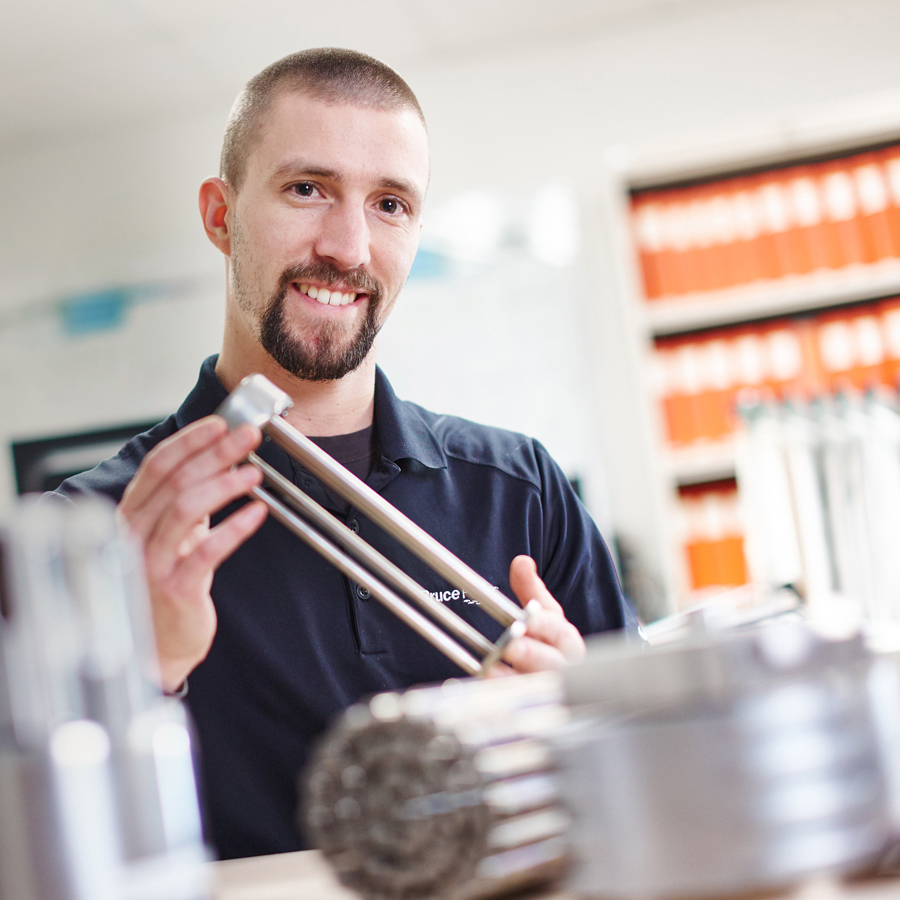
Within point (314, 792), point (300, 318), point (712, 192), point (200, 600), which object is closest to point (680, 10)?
point (712, 192)

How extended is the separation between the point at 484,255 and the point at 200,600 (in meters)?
3.51

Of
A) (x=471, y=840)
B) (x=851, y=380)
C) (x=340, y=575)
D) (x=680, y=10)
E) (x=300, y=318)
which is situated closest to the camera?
(x=471, y=840)

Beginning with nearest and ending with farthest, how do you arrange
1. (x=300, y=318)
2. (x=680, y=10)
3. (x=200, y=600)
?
1. (x=200, y=600)
2. (x=300, y=318)
3. (x=680, y=10)

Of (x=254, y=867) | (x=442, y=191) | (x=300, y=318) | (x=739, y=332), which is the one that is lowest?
(x=254, y=867)

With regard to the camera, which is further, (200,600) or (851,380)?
(851,380)

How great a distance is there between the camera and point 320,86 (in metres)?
1.37

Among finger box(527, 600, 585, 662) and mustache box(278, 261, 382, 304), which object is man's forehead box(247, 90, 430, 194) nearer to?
mustache box(278, 261, 382, 304)

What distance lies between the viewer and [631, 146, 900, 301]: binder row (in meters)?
3.32

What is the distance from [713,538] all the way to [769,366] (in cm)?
58

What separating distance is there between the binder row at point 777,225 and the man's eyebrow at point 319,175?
2.20 metres

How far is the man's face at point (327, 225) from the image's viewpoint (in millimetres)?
1333

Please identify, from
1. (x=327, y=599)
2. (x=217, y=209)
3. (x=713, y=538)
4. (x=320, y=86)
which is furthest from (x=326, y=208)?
(x=713, y=538)

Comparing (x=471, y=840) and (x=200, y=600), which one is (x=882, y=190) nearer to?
(x=200, y=600)

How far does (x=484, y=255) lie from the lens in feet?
13.5
